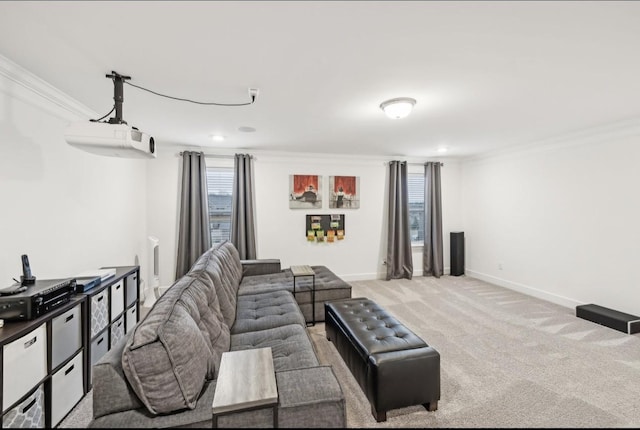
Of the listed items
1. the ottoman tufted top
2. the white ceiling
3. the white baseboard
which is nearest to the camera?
the white ceiling

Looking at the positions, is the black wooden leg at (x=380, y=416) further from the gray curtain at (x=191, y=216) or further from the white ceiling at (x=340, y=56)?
the gray curtain at (x=191, y=216)

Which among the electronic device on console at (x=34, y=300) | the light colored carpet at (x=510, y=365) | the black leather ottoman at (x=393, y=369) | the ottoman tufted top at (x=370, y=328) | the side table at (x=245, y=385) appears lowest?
the light colored carpet at (x=510, y=365)

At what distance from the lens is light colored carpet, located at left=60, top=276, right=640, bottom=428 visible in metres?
1.89

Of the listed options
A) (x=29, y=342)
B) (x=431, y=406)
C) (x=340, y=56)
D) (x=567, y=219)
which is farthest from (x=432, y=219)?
(x=29, y=342)

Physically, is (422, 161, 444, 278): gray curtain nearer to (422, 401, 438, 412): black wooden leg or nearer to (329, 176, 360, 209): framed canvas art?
(329, 176, 360, 209): framed canvas art

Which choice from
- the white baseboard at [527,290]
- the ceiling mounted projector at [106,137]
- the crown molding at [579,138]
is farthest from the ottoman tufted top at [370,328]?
the crown molding at [579,138]

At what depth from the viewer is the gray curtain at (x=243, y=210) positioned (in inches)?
189

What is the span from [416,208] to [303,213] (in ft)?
7.83

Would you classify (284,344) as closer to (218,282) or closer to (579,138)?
(218,282)

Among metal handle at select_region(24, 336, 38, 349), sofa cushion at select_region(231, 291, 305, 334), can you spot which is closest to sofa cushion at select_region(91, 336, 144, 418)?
metal handle at select_region(24, 336, 38, 349)

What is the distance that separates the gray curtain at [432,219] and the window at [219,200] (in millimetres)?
3756

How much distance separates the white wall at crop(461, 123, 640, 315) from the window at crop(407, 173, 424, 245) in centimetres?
108

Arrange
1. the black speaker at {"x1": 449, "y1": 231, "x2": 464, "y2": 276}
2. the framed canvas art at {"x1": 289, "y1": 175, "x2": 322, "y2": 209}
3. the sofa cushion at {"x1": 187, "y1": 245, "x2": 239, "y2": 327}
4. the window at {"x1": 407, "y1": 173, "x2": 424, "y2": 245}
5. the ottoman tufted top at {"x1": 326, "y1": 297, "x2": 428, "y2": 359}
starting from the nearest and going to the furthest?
the ottoman tufted top at {"x1": 326, "y1": 297, "x2": 428, "y2": 359}, the sofa cushion at {"x1": 187, "y1": 245, "x2": 239, "y2": 327}, the framed canvas art at {"x1": 289, "y1": 175, "x2": 322, "y2": 209}, the black speaker at {"x1": 449, "y1": 231, "x2": 464, "y2": 276}, the window at {"x1": 407, "y1": 173, "x2": 424, "y2": 245}

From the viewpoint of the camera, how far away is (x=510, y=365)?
2.48 m
